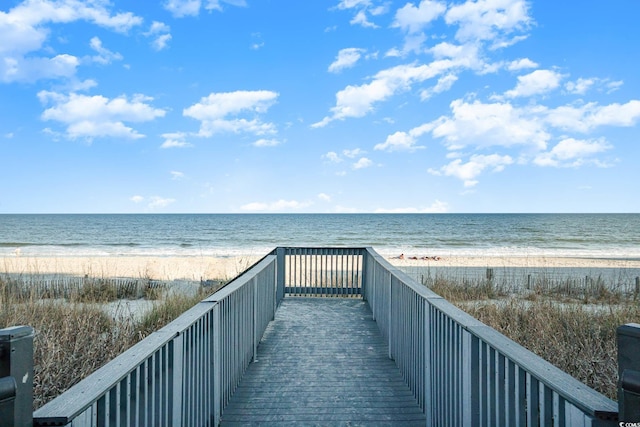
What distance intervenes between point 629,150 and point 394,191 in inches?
1815

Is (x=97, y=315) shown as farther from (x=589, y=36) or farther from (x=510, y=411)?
(x=589, y=36)

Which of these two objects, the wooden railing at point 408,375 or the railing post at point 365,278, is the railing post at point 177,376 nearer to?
the wooden railing at point 408,375

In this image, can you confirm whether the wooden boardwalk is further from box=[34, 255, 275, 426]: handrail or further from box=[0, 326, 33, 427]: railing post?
box=[0, 326, 33, 427]: railing post

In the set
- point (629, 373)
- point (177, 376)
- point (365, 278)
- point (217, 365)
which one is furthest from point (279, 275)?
point (629, 373)

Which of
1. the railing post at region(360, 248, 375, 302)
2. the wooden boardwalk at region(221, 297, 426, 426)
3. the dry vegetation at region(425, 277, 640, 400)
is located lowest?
the wooden boardwalk at region(221, 297, 426, 426)

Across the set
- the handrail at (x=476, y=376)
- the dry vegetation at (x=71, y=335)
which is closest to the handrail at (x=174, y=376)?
the handrail at (x=476, y=376)

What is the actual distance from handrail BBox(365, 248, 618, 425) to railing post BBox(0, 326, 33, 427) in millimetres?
1849

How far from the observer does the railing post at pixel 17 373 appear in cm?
112

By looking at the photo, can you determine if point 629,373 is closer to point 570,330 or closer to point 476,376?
point 476,376

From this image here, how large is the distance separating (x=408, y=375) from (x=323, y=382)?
3.14ft

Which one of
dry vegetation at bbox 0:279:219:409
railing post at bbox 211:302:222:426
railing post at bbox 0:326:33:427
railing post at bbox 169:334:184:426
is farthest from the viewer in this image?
dry vegetation at bbox 0:279:219:409

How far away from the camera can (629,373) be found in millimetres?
1175

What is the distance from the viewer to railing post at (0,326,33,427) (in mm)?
1115

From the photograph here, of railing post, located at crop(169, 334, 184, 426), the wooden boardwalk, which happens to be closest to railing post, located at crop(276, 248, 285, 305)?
the wooden boardwalk
